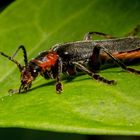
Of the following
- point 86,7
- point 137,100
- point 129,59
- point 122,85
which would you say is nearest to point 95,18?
point 86,7

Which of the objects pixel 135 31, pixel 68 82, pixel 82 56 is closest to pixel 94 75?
pixel 68 82

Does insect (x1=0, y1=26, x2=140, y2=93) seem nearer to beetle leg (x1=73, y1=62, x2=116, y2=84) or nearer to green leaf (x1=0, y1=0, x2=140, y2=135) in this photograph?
beetle leg (x1=73, y1=62, x2=116, y2=84)

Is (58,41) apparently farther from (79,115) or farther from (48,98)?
(79,115)

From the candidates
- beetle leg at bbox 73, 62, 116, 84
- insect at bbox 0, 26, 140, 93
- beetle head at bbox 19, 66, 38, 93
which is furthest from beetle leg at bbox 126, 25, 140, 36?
beetle head at bbox 19, 66, 38, 93

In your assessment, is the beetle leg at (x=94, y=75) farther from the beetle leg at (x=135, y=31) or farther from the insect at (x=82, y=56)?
the beetle leg at (x=135, y=31)

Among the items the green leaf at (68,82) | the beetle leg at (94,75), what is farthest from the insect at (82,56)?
the green leaf at (68,82)
